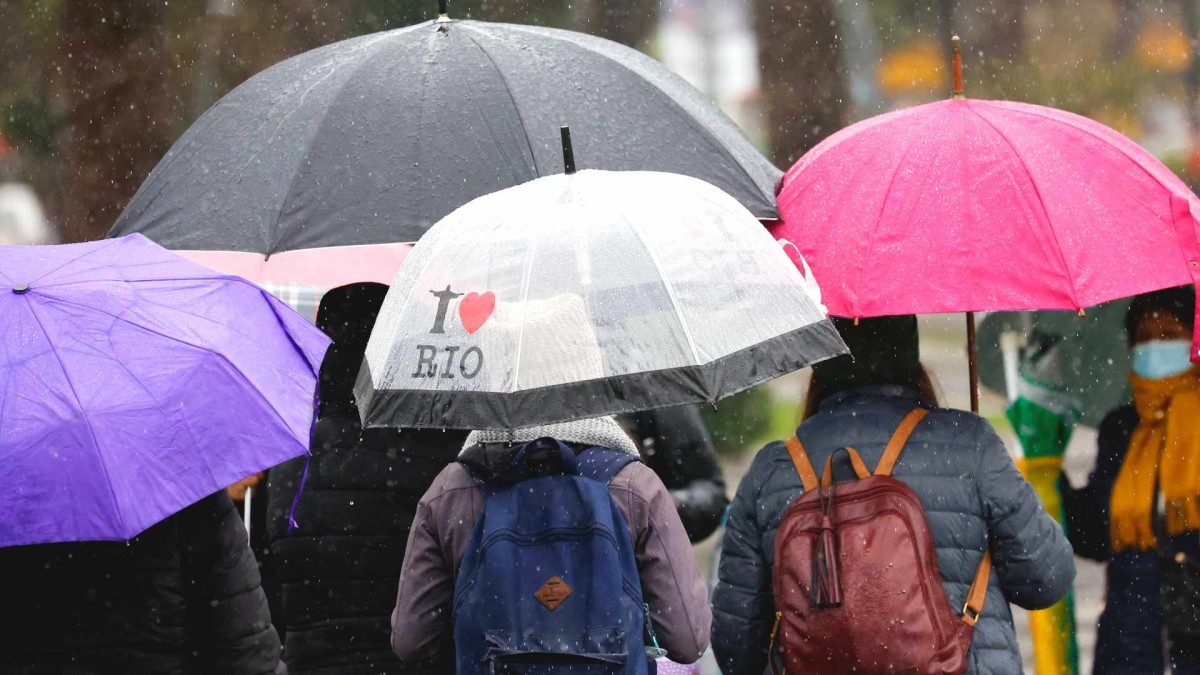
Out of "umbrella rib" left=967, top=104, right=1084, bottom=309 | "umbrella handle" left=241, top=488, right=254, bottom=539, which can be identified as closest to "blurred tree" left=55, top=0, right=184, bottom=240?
"umbrella handle" left=241, top=488, right=254, bottom=539

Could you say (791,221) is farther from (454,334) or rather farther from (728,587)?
(454,334)

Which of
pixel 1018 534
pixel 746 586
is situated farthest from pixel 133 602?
pixel 1018 534

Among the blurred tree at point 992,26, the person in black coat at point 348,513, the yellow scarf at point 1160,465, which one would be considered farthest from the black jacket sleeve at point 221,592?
the blurred tree at point 992,26

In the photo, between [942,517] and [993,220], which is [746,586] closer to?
[942,517]

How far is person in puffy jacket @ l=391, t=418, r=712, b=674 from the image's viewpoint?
3562 mm

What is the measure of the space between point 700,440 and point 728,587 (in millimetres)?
1017

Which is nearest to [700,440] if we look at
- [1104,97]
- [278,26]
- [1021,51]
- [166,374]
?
[166,374]

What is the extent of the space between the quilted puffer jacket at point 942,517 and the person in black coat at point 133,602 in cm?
126

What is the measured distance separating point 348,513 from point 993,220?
185 cm

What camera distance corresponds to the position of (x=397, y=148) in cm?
444

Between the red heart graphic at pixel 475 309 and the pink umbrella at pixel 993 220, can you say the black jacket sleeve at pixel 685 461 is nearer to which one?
the pink umbrella at pixel 993 220

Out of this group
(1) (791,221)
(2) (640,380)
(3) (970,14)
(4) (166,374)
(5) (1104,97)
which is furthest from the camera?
(5) (1104,97)

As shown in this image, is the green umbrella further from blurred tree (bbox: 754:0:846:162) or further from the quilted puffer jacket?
blurred tree (bbox: 754:0:846:162)

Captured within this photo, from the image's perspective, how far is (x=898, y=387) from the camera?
421cm
